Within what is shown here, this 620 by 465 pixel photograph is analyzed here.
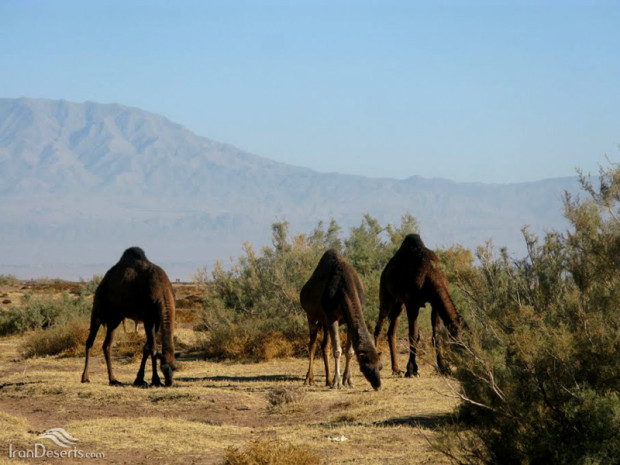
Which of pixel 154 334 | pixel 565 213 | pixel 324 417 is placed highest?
pixel 565 213

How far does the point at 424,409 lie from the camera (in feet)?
44.3

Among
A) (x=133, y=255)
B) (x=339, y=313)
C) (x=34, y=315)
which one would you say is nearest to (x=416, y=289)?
(x=339, y=313)

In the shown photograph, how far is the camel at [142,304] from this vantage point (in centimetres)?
1642

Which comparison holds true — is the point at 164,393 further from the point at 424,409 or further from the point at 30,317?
the point at 30,317

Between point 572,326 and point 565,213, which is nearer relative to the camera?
point 572,326

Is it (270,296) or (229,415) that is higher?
(270,296)

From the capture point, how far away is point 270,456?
981 centimetres

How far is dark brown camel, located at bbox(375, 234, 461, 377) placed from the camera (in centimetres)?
1655

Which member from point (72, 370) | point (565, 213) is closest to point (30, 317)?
point (72, 370)

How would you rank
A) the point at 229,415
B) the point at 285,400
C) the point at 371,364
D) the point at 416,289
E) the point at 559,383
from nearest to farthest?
the point at 559,383
the point at 229,415
the point at 285,400
the point at 371,364
the point at 416,289

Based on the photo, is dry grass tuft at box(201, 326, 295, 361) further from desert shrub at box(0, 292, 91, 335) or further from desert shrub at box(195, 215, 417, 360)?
desert shrub at box(0, 292, 91, 335)

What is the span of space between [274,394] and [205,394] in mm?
1293

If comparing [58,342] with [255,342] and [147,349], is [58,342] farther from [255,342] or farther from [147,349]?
[147,349]

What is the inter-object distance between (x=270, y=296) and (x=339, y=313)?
814 centimetres
